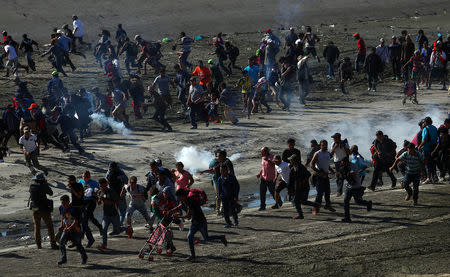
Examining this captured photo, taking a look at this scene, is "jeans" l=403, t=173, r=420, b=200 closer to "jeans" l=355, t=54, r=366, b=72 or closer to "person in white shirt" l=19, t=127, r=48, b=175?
"person in white shirt" l=19, t=127, r=48, b=175

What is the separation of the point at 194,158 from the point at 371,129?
258 inches

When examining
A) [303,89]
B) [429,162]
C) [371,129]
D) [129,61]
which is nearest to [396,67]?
[303,89]

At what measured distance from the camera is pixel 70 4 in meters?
40.9

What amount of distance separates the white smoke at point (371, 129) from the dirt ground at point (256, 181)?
0.24ft

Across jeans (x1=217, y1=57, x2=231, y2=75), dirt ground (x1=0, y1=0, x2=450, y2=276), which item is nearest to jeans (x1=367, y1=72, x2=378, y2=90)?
dirt ground (x1=0, y1=0, x2=450, y2=276)

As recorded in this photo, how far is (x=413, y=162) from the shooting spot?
58.1ft

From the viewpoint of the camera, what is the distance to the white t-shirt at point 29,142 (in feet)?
65.8

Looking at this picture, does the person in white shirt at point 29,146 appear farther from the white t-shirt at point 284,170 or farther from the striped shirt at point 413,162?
the striped shirt at point 413,162

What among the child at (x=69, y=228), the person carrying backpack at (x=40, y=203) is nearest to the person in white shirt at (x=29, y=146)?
the person carrying backpack at (x=40, y=203)

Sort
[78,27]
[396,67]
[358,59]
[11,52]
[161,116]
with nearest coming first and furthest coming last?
[161,116]
[11,52]
[358,59]
[396,67]
[78,27]

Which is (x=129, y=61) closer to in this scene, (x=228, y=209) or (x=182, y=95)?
(x=182, y=95)

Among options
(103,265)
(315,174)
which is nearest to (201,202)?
(103,265)

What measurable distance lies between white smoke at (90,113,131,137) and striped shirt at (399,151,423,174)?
10311 millimetres

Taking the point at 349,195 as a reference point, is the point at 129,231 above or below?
below
